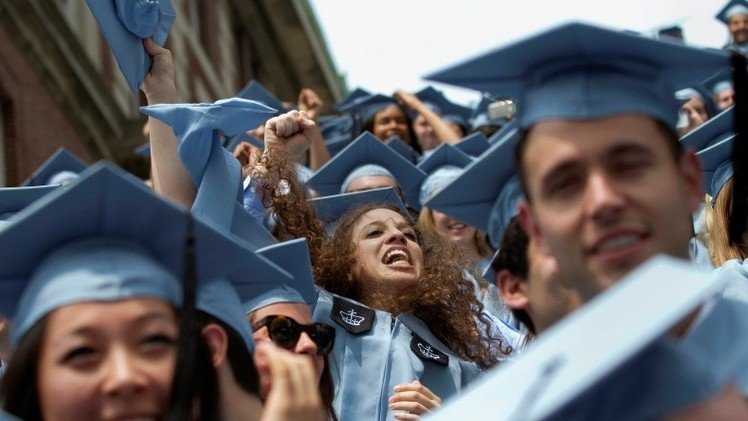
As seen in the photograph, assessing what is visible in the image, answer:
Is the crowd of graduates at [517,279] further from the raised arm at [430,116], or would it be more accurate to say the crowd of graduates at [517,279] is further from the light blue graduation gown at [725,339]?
the raised arm at [430,116]

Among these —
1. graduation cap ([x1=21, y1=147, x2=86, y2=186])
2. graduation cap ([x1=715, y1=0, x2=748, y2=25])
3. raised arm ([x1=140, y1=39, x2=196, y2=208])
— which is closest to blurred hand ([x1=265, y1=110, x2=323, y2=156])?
raised arm ([x1=140, y1=39, x2=196, y2=208])

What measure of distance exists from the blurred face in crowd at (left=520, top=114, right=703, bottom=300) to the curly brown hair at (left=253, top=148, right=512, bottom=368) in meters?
2.60

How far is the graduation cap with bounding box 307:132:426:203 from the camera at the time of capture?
26.9 feet

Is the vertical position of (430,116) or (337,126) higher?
(430,116)

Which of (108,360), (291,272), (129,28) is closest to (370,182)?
(129,28)

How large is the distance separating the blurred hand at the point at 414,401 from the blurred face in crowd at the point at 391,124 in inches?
174

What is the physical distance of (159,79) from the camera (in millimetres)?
5773

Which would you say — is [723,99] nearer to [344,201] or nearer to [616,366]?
[344,201]

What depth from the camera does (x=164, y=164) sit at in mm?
5535

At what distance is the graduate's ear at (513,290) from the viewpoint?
3871 millimetres

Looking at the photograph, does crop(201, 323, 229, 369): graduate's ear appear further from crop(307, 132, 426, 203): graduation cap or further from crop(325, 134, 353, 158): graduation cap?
crop(325, 134, 353, 158): graduation cap

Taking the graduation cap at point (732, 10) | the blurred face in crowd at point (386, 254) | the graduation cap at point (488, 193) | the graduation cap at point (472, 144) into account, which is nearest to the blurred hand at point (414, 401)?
the blurred face in crowd at point (386, 254)

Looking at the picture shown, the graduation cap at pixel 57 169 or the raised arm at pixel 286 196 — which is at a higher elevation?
the raised arm at pixel 286 196

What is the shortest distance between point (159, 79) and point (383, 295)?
1.15m
